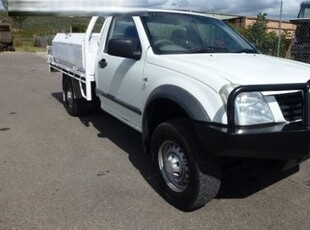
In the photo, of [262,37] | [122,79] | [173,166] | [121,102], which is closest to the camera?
[173,166]

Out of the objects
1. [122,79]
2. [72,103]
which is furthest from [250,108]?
[72,103]

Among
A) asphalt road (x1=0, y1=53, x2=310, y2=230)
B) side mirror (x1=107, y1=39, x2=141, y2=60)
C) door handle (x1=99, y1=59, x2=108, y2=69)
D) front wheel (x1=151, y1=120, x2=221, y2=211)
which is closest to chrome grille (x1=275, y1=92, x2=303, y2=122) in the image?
front wheel (x1=151, y1=120, x2=221, y2=211)

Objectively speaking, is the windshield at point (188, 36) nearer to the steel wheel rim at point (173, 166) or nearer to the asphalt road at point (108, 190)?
the steel wheel rim at point (173, 166)

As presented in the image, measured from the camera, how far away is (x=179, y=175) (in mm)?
3520

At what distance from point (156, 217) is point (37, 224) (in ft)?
3.40

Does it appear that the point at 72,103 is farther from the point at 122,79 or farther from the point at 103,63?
the point at 122,79

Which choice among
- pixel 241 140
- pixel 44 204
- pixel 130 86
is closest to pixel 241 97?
pixel 241 140

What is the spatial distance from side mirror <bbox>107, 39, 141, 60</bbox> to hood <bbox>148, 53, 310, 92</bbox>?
0.29 m

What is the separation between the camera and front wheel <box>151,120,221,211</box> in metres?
3.13

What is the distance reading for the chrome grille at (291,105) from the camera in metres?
2.97

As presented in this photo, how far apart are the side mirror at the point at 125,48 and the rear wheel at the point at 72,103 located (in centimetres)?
296

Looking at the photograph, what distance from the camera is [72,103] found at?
7.15 m

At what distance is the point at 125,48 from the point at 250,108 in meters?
1.77

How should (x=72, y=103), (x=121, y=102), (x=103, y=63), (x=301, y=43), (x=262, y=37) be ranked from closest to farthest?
(x=121, y=102), (x=103, y=63), (x=72, y=103), (x=301, y=43), (x=262, y=37)
